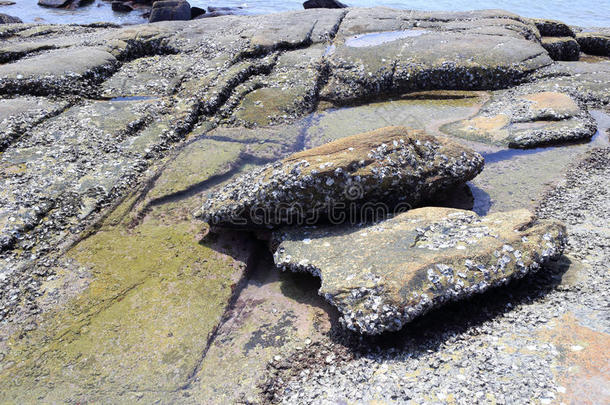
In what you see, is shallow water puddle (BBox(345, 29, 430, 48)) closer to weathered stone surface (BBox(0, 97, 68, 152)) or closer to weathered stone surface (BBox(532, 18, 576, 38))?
weathered stone surface (BBox(532, 18, 576, 38))

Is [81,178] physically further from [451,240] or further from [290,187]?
[451,240]

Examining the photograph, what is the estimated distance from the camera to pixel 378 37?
12062mm

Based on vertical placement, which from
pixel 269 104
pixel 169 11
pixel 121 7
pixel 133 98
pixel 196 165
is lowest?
pixel 196 165

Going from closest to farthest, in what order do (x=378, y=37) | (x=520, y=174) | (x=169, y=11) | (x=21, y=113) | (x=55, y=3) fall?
(x=520, y=174), (x=21, y=113), (x=378, y=37), (x=169, y=11), (x=55, y=3)

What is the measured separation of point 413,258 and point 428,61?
756cm

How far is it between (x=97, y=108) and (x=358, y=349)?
788cm

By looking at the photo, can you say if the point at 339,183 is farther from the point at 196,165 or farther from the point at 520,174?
the point at 520,174

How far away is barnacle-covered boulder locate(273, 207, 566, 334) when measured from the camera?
424 centimetres

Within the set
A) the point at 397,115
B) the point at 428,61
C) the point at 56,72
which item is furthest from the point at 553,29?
the point at 56,72

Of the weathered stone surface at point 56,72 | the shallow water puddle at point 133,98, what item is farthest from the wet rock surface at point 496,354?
the weathered stone surface at point 56,72

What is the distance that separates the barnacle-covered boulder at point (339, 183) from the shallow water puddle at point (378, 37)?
20.9 feet

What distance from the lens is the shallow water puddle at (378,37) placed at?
11.6 metres

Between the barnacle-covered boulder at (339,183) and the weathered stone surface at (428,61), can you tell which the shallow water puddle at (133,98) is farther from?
the barnacle-covered boulder at (339,183)

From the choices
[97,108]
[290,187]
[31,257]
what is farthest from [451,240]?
[97,108]
